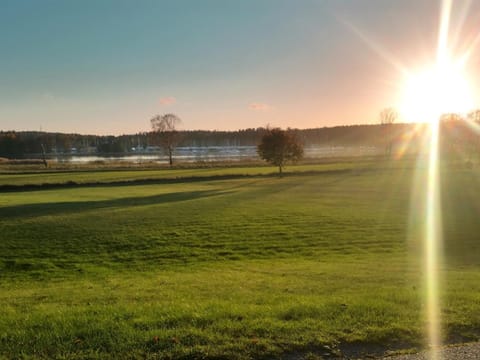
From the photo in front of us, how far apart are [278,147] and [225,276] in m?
46.9

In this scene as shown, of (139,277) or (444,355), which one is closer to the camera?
(444,355)

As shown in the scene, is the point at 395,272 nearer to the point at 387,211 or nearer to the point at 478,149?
the point at 387,211

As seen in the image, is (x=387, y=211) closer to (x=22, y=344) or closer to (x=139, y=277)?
(x=139, y=277)

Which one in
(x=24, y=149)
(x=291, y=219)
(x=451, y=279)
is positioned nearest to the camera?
(x=451, y=279)

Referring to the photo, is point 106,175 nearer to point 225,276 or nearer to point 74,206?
point 74,206

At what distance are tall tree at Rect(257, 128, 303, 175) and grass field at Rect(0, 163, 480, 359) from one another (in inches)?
989

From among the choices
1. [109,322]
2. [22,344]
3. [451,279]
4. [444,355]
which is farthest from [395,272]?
[22,344]

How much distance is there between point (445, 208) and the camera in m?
28.6

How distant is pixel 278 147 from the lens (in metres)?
58.3

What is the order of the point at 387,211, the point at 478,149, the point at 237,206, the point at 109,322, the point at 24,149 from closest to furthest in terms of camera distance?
the point at 109,322 < the point at 387,211 < the point at 237,206 < the point at 478,149 < the point at 24,149

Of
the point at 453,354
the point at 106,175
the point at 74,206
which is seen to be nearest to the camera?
the point at 453,354

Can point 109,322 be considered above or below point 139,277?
above

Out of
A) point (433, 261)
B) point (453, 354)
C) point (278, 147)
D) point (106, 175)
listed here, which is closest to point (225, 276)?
point (453, 354)

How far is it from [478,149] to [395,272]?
6816cm
